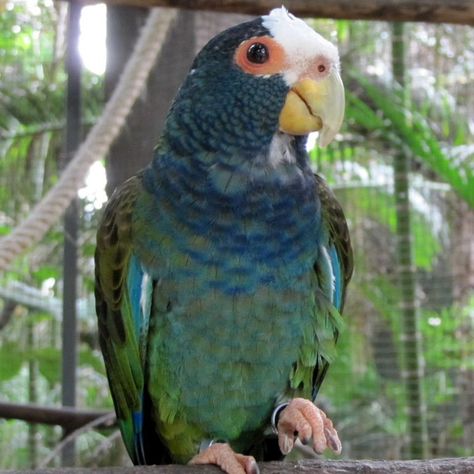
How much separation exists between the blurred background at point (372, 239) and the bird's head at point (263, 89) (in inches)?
40.0

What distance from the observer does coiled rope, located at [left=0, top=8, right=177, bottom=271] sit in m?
1.16

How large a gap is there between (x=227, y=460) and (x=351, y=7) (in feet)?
2.17

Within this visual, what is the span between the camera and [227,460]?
799 millimetres

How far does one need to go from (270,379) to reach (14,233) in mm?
513

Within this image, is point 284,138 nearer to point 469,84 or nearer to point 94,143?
point 94,143

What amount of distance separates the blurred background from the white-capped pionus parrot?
38.9 inches

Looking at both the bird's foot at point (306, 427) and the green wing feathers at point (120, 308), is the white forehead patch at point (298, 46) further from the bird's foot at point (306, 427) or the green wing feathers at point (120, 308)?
the bird's foot at point (306, 427)

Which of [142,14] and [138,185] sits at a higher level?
[142,14]

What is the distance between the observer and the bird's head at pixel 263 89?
0.89m

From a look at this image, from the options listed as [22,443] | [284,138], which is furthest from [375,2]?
[22,443]

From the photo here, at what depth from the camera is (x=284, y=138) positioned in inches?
36.7

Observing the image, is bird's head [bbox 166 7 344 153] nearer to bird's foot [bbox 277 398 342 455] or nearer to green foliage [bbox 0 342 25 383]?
bird's foot [bbox 277 398 342 455]

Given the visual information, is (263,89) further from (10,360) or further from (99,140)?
(10,360)

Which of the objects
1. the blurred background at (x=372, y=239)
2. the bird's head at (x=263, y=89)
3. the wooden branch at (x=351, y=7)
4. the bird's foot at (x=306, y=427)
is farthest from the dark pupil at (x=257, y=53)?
the blurred background at (x=372, y=239)
